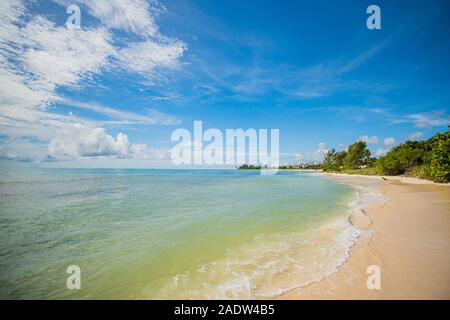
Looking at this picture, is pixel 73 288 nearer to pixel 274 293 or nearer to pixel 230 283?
pixel 230 283

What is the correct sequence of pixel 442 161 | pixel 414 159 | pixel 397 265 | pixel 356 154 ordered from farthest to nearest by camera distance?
pixel 356 154 → pixel 414 159 → pixel 442 161 → pixel 397 265

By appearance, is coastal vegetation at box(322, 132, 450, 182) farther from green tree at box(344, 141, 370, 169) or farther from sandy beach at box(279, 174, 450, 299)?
sandy beach at box(279, 174, 450, 299)

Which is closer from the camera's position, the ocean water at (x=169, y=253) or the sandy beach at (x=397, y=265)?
the sandy beach at (x=397, y=265)

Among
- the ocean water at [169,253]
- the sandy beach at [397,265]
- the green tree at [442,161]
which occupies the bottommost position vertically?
the ocean water at [169,253]

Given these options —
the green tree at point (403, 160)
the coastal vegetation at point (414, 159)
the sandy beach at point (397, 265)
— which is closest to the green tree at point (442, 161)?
the coastal vegetation at point (414, 159)

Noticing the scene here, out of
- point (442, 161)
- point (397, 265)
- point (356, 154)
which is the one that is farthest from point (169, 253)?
point (356, 154)

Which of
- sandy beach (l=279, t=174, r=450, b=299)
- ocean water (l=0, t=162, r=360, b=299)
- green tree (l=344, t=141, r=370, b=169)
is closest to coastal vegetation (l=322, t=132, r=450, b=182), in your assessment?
green tree (l=344, t=141, r=370, b=169)

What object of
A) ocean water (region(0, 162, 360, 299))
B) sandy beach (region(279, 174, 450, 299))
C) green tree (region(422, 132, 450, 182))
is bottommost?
ocean water (region(0, 162, 360, 299))

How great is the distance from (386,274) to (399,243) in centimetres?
Answer: 275

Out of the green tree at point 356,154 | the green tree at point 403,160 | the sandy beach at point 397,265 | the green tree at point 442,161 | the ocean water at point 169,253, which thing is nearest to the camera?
the sandy beach at point 397,265

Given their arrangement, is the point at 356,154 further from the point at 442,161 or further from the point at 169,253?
the point at 169,253

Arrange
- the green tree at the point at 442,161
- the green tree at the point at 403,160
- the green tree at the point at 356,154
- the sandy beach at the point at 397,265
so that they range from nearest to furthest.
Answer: the sandy beach at the point at 397,265 < the green tree at the point at 442,161 < the green tree at the point at 403,160 < the green tree at the point at 356,154

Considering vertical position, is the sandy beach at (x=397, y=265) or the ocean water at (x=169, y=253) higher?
the sandy beach at (x=397, y=265)

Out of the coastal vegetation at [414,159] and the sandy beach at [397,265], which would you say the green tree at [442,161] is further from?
the sandy beach at [397,265]
